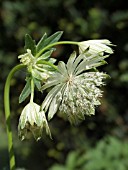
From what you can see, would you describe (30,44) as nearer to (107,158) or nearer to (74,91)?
(74,91)

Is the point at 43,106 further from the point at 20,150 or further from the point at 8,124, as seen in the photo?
the point at 20,150

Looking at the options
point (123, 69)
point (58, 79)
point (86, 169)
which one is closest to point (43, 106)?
point (58, 79)

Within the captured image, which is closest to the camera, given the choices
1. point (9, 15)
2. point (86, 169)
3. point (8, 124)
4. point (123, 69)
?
point (8, 124)

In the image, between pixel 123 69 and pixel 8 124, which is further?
pixel 123 69

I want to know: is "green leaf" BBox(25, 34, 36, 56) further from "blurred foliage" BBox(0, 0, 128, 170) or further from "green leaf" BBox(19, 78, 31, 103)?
"blurred foliage" BBox(0, 0, 128, 170)

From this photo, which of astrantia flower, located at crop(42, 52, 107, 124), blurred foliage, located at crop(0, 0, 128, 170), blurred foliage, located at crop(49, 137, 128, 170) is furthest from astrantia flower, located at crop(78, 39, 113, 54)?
blurred foliage, located at crop(0, 0, 128, 170)

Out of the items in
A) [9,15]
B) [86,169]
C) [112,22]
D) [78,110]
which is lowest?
[86,169]

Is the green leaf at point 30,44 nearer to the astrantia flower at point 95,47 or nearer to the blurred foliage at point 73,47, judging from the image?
the astrantia flower at point 95,47
